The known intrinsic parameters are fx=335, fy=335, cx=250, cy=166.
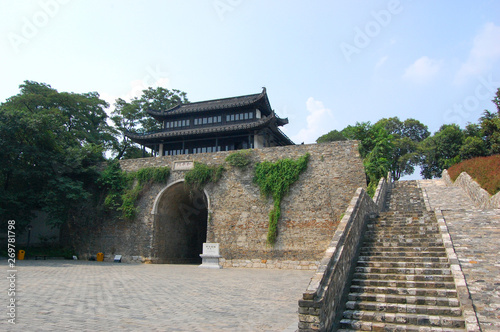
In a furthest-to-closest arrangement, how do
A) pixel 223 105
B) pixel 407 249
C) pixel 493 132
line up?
pixel 223 105 → pixel 493 132 → pixel 407 249

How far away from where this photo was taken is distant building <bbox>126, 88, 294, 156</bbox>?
2102 cm

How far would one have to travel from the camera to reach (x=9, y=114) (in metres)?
14.5

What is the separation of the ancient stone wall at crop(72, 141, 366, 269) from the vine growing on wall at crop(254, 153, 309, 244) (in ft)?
0.76

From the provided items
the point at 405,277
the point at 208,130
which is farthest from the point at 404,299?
the point at 208,130

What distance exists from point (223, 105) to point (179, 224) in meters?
8.53

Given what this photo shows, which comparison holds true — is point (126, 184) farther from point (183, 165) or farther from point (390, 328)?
point (390, 328)

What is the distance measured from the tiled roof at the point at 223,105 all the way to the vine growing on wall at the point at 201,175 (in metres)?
7.14

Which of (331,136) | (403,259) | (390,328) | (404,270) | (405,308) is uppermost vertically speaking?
(331,136)

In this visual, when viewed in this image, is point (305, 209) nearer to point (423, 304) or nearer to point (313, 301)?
point (423, 304)

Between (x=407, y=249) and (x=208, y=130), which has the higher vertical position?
(x=208, y=130)

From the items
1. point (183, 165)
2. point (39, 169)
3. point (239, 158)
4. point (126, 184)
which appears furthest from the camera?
point (126, 184)

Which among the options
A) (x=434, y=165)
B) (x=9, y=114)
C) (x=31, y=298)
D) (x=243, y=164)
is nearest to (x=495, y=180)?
(x=243, y=164)

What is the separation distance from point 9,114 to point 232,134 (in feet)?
37.8

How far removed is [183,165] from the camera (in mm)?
16672
